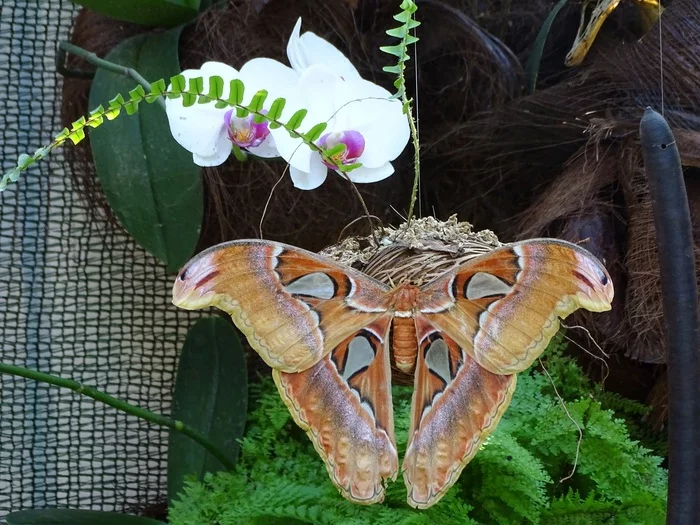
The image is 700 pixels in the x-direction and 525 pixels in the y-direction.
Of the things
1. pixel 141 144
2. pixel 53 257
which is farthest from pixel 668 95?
pixel 53 257

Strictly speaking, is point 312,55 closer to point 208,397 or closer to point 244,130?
point 244,130

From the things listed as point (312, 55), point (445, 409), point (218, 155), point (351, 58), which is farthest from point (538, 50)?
point (445, 409)

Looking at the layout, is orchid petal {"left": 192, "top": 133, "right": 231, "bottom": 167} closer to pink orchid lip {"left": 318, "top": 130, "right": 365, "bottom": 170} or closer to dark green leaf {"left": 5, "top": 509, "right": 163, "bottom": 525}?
pink orchid lip {"left": 318, "top": 130, "right": 365, "bottom": 170}

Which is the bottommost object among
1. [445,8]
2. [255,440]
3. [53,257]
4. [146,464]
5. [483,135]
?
[146,464]

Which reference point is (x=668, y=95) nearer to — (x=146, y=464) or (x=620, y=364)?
(x=620, y=364)

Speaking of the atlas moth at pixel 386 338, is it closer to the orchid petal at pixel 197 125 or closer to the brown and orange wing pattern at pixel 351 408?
the brown and orange wing pattern at pixel 351 408
